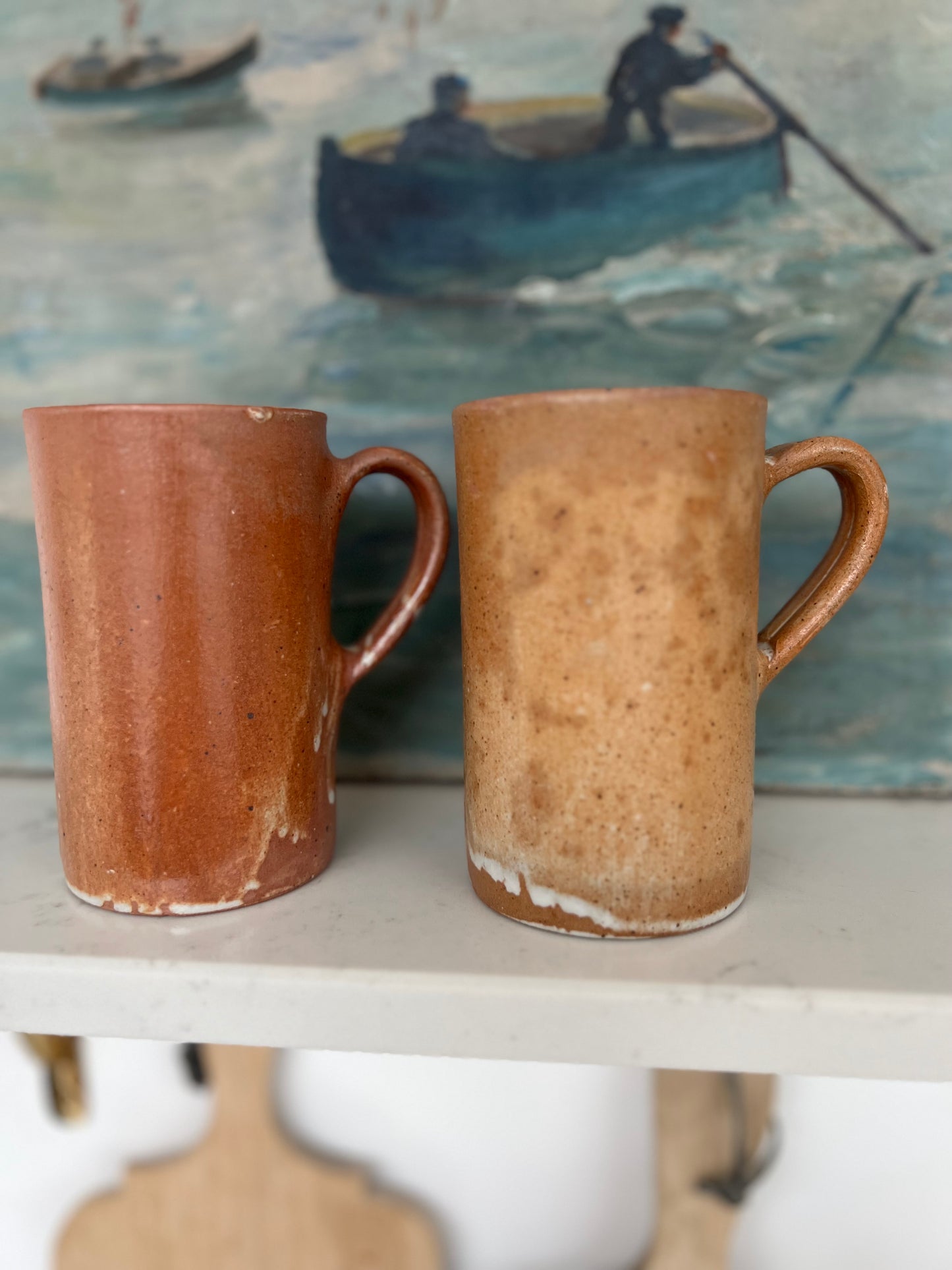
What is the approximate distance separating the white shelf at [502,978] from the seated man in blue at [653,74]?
46 centimetres

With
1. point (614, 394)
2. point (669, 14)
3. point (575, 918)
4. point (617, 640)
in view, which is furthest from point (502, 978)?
point (669, 14)

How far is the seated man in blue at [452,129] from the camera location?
0.64m

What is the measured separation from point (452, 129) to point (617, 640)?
39 centimetres

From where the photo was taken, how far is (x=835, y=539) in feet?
1.75

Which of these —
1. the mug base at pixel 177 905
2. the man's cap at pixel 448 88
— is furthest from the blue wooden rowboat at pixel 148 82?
the mug base at pixel 177 905

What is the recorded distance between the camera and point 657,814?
47 centimetres

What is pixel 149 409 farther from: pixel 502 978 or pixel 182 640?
pixel 502 978

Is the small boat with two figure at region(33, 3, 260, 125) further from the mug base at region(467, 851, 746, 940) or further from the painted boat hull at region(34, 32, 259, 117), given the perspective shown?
the mug base at region(467, 851, 746, 940)

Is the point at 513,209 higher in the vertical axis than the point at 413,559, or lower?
higher

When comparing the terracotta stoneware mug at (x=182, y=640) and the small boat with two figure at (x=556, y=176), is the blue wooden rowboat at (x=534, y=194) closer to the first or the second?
the small boat with two figure at (x=556, y=176)

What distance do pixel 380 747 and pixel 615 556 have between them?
305mm

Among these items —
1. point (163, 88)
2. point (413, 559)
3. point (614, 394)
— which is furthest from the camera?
point (163, 88)

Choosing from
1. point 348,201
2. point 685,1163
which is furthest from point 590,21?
point 685,1163

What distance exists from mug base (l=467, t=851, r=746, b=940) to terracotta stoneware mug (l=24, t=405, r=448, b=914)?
0.40 ft
